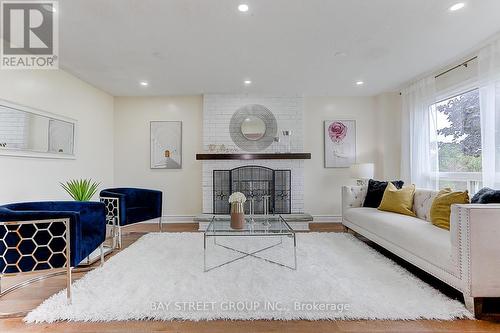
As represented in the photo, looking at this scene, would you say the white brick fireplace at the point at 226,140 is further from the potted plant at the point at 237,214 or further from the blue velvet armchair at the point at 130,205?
the potted plant at the point at 237,214

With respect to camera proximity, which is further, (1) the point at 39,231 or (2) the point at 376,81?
(2) the point at 376,81

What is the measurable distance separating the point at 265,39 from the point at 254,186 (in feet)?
8.88

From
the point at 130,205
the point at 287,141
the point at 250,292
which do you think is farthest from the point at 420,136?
the point at 130,205

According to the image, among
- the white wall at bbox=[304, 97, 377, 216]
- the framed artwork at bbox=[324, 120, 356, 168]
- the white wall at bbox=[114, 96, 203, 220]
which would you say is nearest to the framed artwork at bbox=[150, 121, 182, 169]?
the white wall at bbox=[114, 96, 203, 220]

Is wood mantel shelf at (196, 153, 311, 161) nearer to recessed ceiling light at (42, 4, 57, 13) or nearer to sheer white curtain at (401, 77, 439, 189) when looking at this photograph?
sheer white curtain at (401, 77, 439, 189)

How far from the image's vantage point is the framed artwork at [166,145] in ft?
16.5

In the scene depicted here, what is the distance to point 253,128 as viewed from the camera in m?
4.94

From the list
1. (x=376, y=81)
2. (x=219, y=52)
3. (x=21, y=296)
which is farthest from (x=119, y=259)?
(x=376, y=81)

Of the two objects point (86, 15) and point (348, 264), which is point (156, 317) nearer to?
point (348, 264)

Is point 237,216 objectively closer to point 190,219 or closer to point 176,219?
point 190,219

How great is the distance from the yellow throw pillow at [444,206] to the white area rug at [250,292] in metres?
0.59

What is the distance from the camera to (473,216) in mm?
1774

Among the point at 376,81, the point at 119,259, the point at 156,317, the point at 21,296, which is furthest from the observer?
the point at 376,81

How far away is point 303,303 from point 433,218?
1681mm
